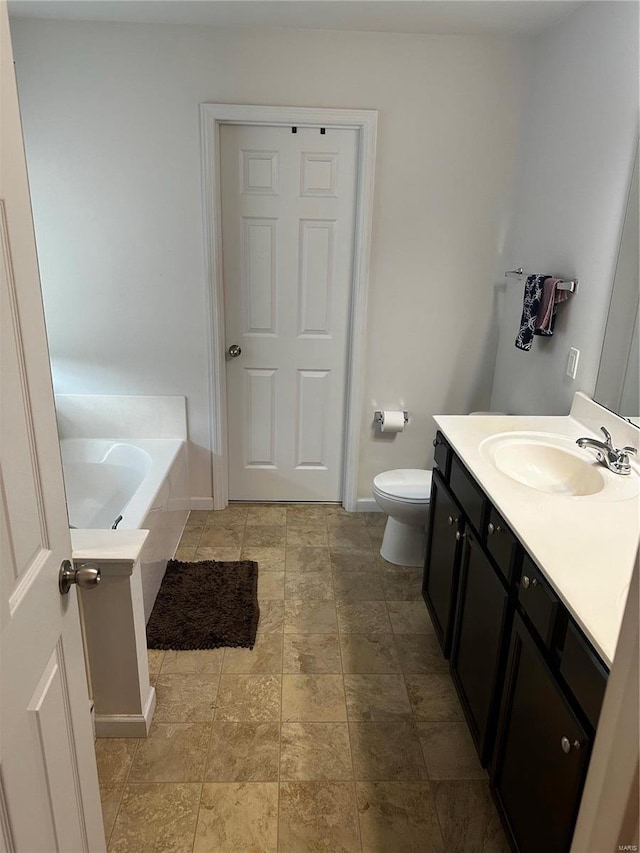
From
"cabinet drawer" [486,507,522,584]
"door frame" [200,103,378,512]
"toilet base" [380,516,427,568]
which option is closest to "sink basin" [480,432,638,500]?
"cabinet drawer" [486,507,522,584]

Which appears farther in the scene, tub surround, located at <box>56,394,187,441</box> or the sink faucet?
tub surround, located at <box>56,394,187,441</box>

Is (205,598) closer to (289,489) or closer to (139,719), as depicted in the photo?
(139,719)

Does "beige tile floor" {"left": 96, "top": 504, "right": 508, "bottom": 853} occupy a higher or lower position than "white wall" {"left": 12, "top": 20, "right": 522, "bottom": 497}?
lower

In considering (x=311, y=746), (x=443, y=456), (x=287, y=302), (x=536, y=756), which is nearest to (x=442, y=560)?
(x=443, y=456)

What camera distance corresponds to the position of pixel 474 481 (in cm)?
184

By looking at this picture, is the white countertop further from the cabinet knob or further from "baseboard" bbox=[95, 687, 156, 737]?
"baseboard" bbox=[95, 687, 156, 737]

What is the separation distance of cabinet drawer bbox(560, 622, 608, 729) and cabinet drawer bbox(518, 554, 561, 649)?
0.20 feet

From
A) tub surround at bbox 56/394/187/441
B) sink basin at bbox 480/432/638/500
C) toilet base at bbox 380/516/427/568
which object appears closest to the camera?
sink basin at bbox 480/432/638/500

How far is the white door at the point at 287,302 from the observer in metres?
2.94

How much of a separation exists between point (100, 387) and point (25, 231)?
2412 millimetres

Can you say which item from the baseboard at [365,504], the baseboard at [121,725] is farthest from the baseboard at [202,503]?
the baseboard at [121,725]

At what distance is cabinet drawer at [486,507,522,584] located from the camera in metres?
1.51

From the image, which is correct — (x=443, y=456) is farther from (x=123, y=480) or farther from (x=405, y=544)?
(x=123, y=480)

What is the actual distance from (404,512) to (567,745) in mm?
1618
